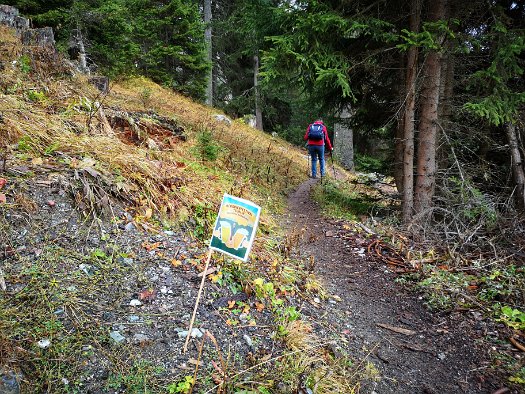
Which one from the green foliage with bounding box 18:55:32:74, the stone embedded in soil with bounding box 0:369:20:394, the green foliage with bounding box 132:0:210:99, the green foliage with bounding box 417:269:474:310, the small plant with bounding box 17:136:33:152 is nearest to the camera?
the stone embedded in soil with bounding box 0:369:20:394

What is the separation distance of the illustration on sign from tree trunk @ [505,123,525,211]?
6654 mm

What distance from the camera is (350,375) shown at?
110 inches

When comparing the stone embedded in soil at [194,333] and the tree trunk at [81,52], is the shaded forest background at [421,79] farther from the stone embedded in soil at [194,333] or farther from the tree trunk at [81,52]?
the stone embedded in soil at [194,333]

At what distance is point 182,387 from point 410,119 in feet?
19.7

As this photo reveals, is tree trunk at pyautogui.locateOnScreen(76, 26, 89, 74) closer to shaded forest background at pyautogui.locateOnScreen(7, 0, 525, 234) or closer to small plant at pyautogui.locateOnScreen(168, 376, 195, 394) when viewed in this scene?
shaded forest background at pyautogui.locateOnScreen(7, 0, 525, 234)

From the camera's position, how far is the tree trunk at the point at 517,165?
666 centimetres

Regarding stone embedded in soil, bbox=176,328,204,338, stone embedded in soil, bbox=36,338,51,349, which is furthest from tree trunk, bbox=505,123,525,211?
stone embedded in soil, bbox=36,338,51,349

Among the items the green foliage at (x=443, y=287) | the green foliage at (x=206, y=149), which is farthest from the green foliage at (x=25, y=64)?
the green foliage at (x=443, y=287)

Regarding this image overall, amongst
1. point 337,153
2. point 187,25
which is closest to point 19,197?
point 187,25

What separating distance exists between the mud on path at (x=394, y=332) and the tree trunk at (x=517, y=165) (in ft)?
13.4

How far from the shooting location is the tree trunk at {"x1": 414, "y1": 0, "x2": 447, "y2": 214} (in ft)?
19.6

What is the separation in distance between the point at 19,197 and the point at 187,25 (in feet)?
43.8

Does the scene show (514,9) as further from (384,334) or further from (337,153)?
(337,153)

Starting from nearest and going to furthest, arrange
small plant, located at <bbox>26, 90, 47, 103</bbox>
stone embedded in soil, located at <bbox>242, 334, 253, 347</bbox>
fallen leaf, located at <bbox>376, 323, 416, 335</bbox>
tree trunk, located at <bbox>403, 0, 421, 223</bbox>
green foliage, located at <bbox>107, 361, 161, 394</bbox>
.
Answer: green foliage, located at <bbox>107, 361, 161, 394</bbox> → stone embedded in soil, located at <bbox>242, 334, 253, 347</bbox> → fallen leaf, located at <bbox>376, 323, 416, 335</bbox> → small plant, located at <bbox>26, 90, 47, 103</bbox> → tree trunk, located at <bbox>403, 0, 421, 223</bbox>
